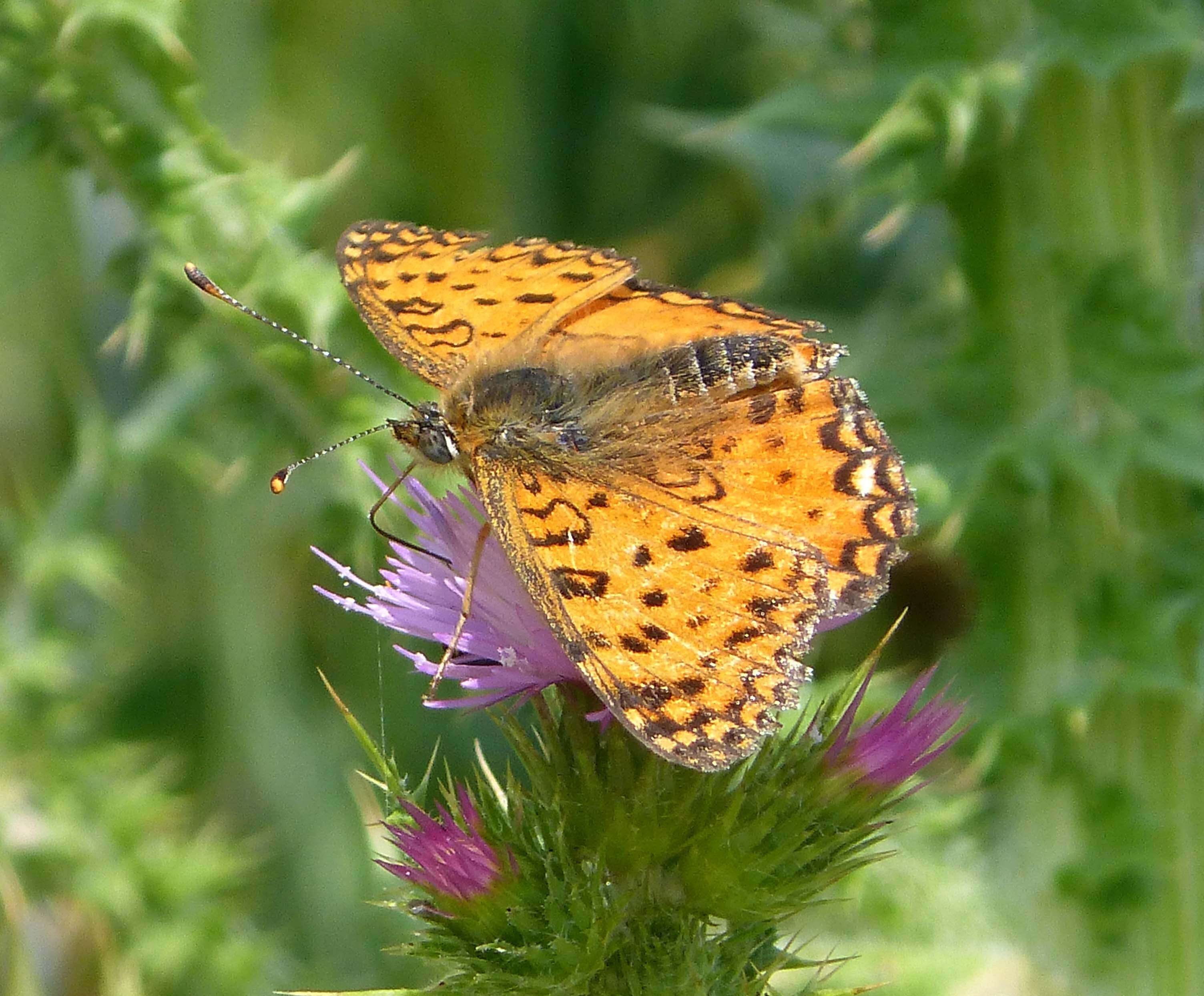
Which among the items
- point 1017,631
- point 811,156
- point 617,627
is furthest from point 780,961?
point 811,156

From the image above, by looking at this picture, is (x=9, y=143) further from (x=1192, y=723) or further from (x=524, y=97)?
(x=1192, y=723)

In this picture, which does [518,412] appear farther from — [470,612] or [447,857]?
[447,857]

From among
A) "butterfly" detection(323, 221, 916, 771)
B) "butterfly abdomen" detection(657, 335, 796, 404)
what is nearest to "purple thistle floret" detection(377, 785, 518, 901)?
"butterfly" detection(323, 221, 916, 771)

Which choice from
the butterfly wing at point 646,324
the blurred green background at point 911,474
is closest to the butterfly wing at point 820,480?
the butterfly wing at point 646,324

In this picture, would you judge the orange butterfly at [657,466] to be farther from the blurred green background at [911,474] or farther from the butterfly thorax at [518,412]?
the blurred green background at [911,474]

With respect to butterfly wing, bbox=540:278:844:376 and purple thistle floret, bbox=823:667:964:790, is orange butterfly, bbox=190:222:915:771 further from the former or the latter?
purple thistle floret, bbox=823:667:964:790

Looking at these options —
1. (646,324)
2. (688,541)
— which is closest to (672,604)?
(688,541)

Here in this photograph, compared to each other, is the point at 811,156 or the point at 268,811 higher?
the point at 811,156

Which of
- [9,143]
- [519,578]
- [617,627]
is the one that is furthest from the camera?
[9,143]

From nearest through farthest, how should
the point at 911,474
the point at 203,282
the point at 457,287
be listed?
the point at 203,282 → the point at 457,287 → the point at 911,474
